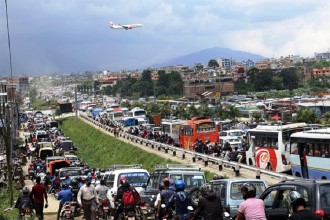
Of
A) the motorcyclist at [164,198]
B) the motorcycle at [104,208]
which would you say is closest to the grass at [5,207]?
the motorcycle at [104,208]

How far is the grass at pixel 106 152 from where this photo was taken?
42266 mm

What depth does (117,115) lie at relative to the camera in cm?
9381

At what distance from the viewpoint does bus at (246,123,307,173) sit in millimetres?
28266

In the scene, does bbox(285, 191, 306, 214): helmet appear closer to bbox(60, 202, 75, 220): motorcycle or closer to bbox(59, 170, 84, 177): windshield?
bbox(60, 202, 75, 220): motorcycle

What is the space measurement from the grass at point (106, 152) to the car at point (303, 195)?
700 inches

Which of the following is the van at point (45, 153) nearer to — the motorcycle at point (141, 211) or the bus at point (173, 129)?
the bus at point (173, 129)

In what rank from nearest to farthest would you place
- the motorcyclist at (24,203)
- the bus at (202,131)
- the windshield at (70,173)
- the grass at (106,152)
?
the motorcyclist at (24,203)
the windshield at (70,173)
the grass at (106,152)
the bus at (202,131)

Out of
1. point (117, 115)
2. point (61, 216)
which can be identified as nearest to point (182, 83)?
point (117, 115)

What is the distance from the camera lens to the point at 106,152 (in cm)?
5947

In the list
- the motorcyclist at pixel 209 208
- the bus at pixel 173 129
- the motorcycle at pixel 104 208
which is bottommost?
the bus at pixel 173 129

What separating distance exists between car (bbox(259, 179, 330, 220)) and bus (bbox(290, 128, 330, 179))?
40.1 ft

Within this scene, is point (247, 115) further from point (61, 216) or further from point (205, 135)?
point (61, 216)

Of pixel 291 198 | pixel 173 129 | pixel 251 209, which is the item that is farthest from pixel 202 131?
pixel 251 209

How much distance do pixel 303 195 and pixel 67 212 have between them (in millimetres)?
8985
